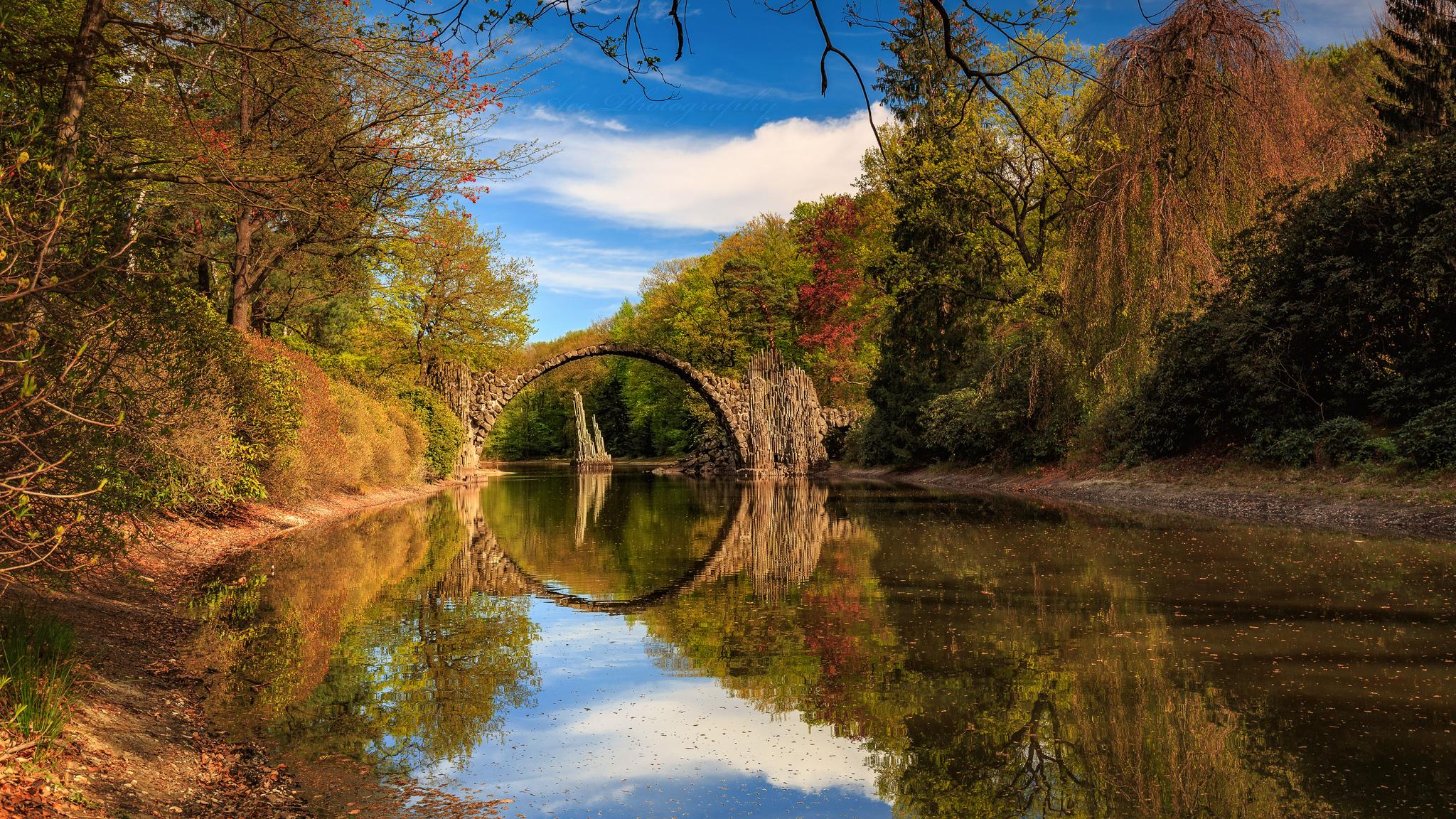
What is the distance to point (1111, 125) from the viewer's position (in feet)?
73.5

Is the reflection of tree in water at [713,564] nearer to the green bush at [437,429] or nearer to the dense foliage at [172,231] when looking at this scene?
the dense foliage at [172,231]

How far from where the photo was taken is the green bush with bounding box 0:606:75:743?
14.7 feet

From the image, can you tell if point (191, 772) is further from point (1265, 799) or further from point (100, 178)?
point (1265, 799)

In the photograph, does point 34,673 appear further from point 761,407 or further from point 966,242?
point 761,407

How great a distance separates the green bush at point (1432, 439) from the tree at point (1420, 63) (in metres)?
13.6

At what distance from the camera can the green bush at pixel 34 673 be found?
448cm

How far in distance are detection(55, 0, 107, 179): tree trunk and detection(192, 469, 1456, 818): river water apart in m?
4.01

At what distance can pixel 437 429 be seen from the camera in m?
37.2

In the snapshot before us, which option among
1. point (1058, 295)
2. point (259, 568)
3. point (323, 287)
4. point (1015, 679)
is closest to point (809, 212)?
point (1058, 295)

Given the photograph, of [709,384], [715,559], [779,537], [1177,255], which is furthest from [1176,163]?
[709,384]

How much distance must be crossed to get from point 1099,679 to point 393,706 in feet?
16.8

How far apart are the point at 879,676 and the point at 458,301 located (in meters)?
31.7

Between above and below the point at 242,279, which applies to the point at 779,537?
below

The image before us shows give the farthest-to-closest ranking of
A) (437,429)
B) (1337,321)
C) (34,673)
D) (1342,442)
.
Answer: (437,429)
(1337,321)
(1342,442)
(34,673)
